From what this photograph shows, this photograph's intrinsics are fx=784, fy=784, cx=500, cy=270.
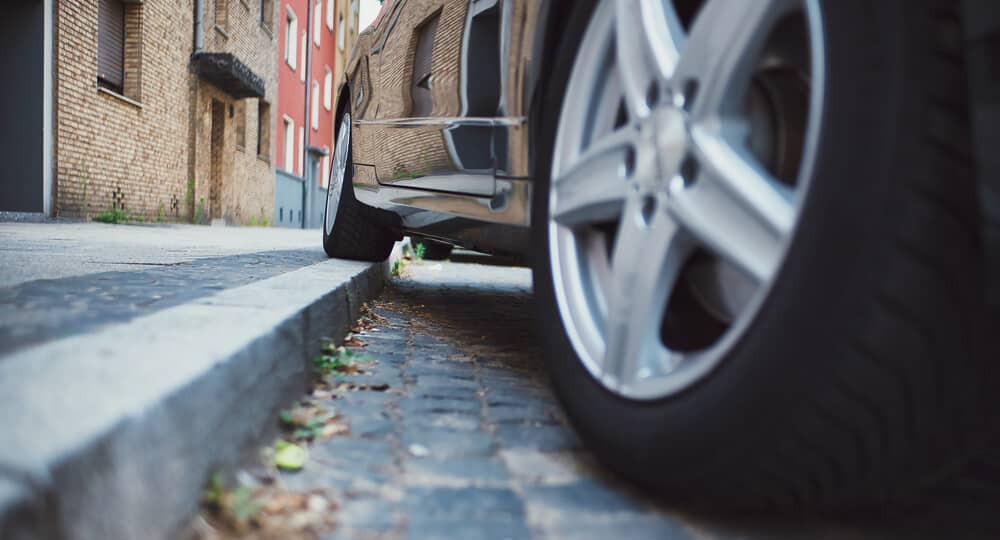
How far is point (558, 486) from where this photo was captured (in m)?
1.55

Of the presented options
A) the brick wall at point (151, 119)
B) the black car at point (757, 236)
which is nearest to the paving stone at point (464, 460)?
the black car at point (757, 236)

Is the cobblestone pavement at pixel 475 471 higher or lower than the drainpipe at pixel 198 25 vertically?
lower

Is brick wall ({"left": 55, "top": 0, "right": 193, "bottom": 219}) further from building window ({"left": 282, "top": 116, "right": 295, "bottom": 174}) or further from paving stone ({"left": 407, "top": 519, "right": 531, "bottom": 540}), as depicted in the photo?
paving stone ({"left": 407, "top": 519, "right": 531, "bottom": 540})

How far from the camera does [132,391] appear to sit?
3.55ft

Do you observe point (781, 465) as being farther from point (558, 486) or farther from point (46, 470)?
point (46, 470)

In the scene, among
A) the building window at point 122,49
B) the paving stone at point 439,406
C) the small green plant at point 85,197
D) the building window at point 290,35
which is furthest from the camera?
the building window at point 290,35

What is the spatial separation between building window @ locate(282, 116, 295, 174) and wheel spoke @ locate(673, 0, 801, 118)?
900 inches

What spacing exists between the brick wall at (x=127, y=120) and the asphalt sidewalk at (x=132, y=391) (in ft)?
29.0

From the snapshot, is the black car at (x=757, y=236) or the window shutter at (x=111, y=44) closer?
the black car at (x=757, y=236)

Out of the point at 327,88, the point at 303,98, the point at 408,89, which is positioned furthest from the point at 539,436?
the point at 327,88

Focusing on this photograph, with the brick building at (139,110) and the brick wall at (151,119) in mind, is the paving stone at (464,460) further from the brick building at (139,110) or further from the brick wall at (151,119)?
the brick wall at (151,119)

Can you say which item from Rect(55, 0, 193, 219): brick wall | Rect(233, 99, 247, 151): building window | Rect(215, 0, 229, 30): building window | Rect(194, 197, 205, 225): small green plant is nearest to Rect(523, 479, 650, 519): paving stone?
Rect(55, 0, 193, 219): brick wall

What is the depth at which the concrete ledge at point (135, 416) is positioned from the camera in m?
0.85

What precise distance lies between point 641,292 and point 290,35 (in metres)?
23.5
